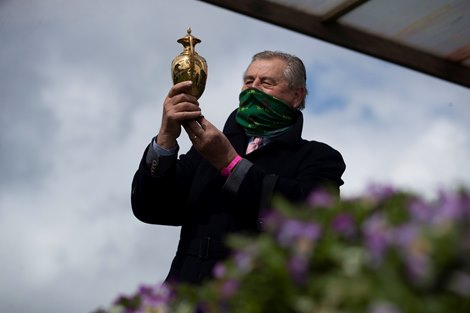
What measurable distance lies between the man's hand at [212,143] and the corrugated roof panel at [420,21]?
2.40 meters

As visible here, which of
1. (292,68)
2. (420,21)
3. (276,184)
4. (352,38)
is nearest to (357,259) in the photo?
(276,184)

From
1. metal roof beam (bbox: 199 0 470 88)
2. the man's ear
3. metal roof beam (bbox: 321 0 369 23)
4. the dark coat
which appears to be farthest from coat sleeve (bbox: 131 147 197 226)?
metal roof beam (bbox: 321 0 369 23)

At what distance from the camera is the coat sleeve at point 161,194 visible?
3.53 m

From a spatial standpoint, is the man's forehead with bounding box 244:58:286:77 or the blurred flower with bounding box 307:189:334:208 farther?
the man's forehead with bounding box 244:58:286:77

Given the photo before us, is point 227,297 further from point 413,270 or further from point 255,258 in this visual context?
point 413,270

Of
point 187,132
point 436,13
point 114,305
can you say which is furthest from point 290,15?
point 114,305

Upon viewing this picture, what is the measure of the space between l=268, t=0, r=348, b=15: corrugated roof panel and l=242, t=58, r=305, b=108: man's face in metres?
1.62

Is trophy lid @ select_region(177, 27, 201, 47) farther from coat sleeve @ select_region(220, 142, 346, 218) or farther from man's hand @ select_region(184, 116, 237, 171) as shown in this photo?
coat sleeve @ select_region(220, 142, 346, 218)

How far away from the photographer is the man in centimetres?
345

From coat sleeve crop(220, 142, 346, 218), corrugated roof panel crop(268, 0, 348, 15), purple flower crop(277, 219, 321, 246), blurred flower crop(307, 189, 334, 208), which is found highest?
corrugated roof panel crop(268, 0, 348, 15)

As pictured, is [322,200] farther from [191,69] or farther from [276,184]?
[191,69]

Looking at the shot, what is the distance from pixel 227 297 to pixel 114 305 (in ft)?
1.94

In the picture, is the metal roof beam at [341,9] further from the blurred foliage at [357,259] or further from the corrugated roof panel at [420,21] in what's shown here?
the blurred foliage at [357,259]

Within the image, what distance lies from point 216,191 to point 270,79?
55 centimetres
